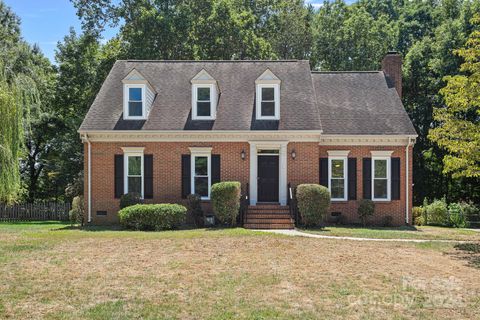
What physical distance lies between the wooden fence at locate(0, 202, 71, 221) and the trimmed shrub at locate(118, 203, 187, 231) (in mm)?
10899

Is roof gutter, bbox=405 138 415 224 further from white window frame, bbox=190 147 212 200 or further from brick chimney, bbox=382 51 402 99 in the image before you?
white window frame, bbox=190 147 212 200

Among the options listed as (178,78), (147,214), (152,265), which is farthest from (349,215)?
(152,265)

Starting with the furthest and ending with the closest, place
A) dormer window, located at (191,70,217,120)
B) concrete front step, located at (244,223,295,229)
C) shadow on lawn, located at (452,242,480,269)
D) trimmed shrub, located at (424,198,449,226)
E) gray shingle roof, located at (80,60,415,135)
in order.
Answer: trimmed shrub, located at (424,198,449,226) < dormer window, located at (191,70,217,120) < gray shingle roof, located at (80,60,415,135) < concrete front step, located at (244,223,295,229) < shadow on lawn, located at (452,242,480,269)

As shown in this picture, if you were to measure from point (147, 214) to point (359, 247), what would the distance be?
8.24 metres

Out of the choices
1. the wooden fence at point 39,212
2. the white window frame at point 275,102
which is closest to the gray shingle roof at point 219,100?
the white window frame at point 275,102

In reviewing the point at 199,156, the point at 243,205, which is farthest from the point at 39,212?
the point at 243,205

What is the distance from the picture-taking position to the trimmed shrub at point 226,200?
1828cm

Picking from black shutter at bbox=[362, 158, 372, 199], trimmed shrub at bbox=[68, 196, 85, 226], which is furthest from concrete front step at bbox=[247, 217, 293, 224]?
trimmed shrub at bbox=[68, 196, 85, 226]

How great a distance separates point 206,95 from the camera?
2131 centimetres

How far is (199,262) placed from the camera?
37.0 ft

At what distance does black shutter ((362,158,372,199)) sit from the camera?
→ 21047 mm

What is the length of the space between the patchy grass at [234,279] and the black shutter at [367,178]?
640 centimetres

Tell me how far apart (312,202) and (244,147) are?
4067 millimetres

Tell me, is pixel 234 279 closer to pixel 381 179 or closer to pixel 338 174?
pixel 338 174
